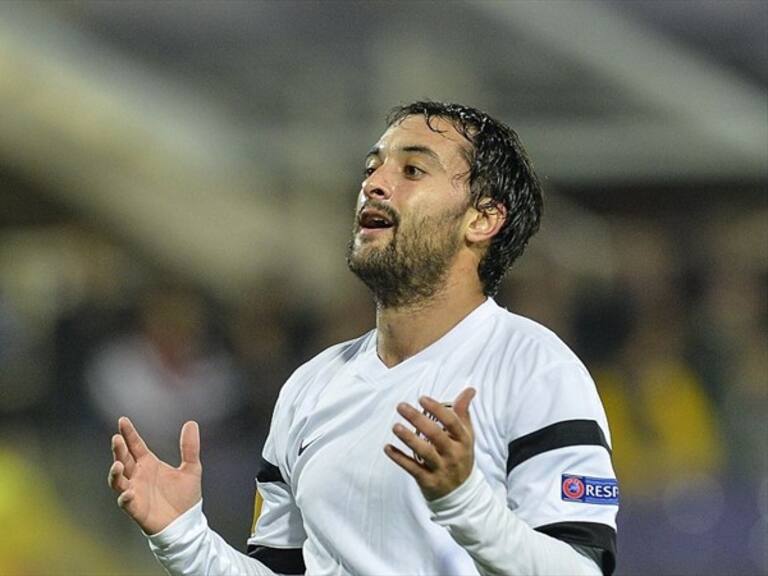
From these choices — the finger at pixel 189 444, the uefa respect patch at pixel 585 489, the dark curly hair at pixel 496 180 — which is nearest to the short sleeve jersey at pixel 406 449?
the uefa respect patch at pixel 585 489

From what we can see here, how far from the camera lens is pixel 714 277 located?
7387 millimetres

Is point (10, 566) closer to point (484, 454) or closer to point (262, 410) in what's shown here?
point (262, 410)

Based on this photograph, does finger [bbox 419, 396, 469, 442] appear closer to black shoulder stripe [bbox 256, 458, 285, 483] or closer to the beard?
the beard

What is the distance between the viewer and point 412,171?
301 cm

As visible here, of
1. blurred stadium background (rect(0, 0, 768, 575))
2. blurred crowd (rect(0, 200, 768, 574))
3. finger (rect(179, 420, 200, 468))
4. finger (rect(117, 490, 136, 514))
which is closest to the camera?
finger (rect(117, 490, 136, 514))

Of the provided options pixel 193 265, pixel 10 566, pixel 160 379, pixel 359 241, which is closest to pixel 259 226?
pixel 193 265

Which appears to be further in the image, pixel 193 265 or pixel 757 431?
pixel 193 265

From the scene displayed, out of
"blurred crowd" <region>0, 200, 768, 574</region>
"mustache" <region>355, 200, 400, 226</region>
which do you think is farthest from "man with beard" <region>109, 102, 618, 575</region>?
"blurred crowd" <region>0, 200, 768, 574</region>

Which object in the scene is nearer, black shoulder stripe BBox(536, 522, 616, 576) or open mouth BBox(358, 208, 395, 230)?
black shoulder stripe BBox(536, 522, 616, 576)

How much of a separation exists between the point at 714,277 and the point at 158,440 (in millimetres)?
2942

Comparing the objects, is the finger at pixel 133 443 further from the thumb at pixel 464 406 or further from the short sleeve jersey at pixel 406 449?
the thumb at pixel 464 406

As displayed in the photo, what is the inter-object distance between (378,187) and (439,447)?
814 mm

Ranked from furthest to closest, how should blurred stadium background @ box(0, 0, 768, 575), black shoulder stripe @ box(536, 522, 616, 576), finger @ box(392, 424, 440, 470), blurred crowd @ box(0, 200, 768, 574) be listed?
blurred stadium background @ box(0, 0, 768, 575) < blurred crowd @ box(0, 200, 768, 574) < black shoulder stripe @ box(536, 522, 616, 576) < finger @ box(392, 424, 440, 470)

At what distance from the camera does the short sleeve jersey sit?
2.58 metres
